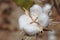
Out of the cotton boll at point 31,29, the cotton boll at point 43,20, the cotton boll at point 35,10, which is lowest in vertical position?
the cotton boll at point 31,29

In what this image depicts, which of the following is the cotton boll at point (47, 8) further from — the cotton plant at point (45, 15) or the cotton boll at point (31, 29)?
the cotton boll at point (31, 29)

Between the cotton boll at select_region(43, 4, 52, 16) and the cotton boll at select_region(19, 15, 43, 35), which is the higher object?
the cotton boll at select_region(43, 4, 52, 16)

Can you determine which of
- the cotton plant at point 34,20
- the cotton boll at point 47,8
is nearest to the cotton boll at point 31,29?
the cotton plant at point 34,20

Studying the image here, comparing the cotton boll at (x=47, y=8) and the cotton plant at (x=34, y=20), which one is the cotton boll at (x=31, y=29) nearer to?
the cotton plant at (x=34, y=20)

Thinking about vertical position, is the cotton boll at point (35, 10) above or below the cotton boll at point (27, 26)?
above

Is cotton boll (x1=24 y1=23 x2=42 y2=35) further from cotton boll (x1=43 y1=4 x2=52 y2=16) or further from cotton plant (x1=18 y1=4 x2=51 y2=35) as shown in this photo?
cotton boll (x1=43 y1=4 x2=52 y2=16)

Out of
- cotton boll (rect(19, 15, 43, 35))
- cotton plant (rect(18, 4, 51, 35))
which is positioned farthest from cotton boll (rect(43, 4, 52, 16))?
cotton boll (rect(19, 15, 43, 35))

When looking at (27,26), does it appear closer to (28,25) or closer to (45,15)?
(28,25)

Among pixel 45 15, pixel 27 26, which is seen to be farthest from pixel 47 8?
pixel 27 26

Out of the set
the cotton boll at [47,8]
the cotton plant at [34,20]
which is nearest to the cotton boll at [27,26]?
the cotton plant at [34,20]

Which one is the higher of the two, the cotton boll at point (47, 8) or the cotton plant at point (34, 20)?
the cotton boll at point (47, 8)
